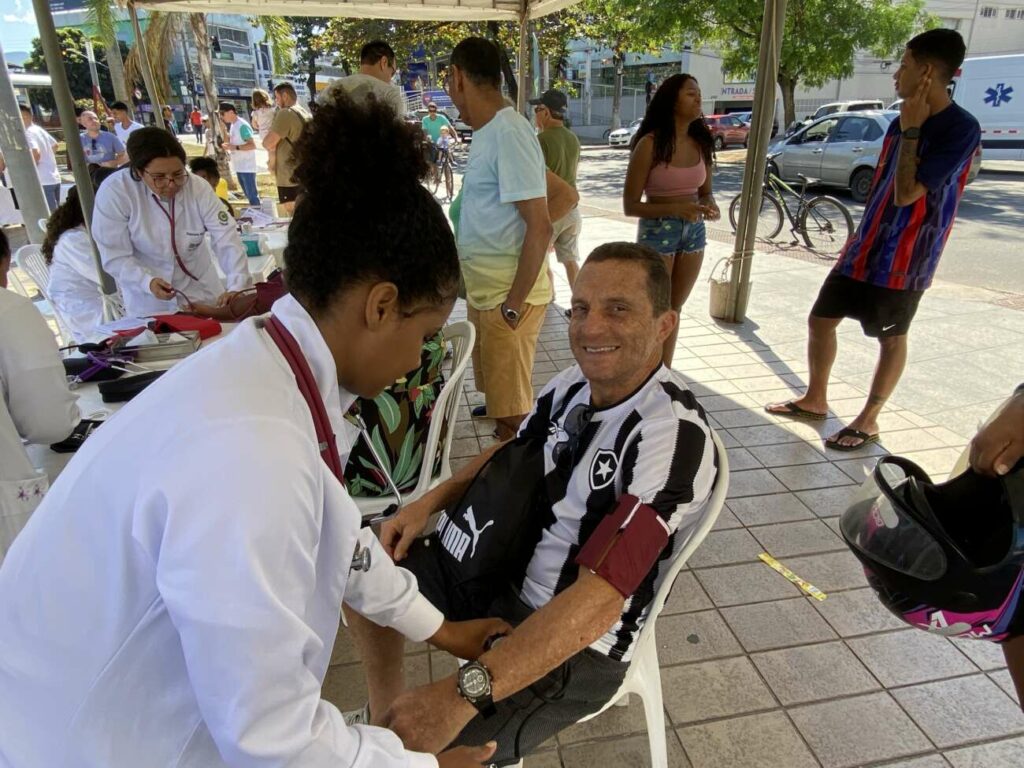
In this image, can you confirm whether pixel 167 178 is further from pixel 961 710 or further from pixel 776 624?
pixel 961 710

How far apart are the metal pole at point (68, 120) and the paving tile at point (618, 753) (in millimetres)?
3260

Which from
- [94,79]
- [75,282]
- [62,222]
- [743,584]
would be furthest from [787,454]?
[94,79]

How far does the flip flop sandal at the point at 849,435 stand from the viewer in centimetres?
329

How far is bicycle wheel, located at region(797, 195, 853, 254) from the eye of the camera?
779 cm

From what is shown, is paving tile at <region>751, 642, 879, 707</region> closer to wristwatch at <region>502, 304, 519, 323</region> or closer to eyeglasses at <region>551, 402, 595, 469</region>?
eyeglasses at <region>551, 402, 595, 469</region>

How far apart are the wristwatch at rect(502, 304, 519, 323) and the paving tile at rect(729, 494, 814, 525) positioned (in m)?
1.25

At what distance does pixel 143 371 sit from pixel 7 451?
0.59 m

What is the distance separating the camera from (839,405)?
3.77 metres

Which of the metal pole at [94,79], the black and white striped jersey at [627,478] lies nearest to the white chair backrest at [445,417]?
the black and white striped jersey at [627,478]

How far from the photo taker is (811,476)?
3.08 metres

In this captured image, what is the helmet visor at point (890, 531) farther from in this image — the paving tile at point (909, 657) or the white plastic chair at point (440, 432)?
the white plastic chair at point (440, 432)

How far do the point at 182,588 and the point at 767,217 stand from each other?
980 cm

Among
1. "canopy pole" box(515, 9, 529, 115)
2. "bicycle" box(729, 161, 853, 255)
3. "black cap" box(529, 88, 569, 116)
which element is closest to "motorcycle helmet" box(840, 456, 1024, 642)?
"black cap" box(529, 88, 569, 116)

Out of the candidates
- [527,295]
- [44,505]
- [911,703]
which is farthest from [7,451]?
[911,703]
